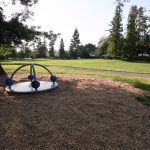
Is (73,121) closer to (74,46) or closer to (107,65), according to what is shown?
(107,65)

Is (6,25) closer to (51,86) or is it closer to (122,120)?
(51,86)

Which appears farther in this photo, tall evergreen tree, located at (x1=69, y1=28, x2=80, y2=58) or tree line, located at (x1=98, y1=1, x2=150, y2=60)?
tall evergreen tree, located at (x1=69, y1=28, x2=80, y2=58)

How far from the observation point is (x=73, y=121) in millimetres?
8172

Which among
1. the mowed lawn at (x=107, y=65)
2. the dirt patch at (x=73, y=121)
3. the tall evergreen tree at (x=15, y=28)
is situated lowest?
the mowed lawn at (x=107, y=65)

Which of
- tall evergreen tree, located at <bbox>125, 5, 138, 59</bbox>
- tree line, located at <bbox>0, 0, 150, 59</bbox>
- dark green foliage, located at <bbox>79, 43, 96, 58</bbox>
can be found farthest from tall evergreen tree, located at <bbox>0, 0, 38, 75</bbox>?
dark green foliage, located at <bbox>79, 43, 96, 58</bbox>

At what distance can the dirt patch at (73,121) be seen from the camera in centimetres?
689

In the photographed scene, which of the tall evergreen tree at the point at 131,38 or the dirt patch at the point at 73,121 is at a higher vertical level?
the tall evergreen tree at the point at 131,38

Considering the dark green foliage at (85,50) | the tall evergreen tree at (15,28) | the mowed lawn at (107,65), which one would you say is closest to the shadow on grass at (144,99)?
the tall evergreen tree at (15,28)

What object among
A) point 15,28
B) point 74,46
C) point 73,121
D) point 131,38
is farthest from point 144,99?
point 74,46

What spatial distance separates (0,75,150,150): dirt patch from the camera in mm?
6895

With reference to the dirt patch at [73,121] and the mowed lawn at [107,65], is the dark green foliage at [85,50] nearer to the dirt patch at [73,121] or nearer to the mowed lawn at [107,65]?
the mowed lawn at [107,65]

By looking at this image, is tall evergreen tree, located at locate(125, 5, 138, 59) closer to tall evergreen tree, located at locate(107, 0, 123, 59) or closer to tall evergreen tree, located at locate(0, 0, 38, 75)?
tall evergreen tree, located at locate(107, 0, 123, 59)

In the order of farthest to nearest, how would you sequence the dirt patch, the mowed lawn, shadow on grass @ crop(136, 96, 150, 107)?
the mowed lawn
shadow on grass @ crop(136, 96, 150, 107)
the dirt patch

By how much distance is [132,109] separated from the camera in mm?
9773
